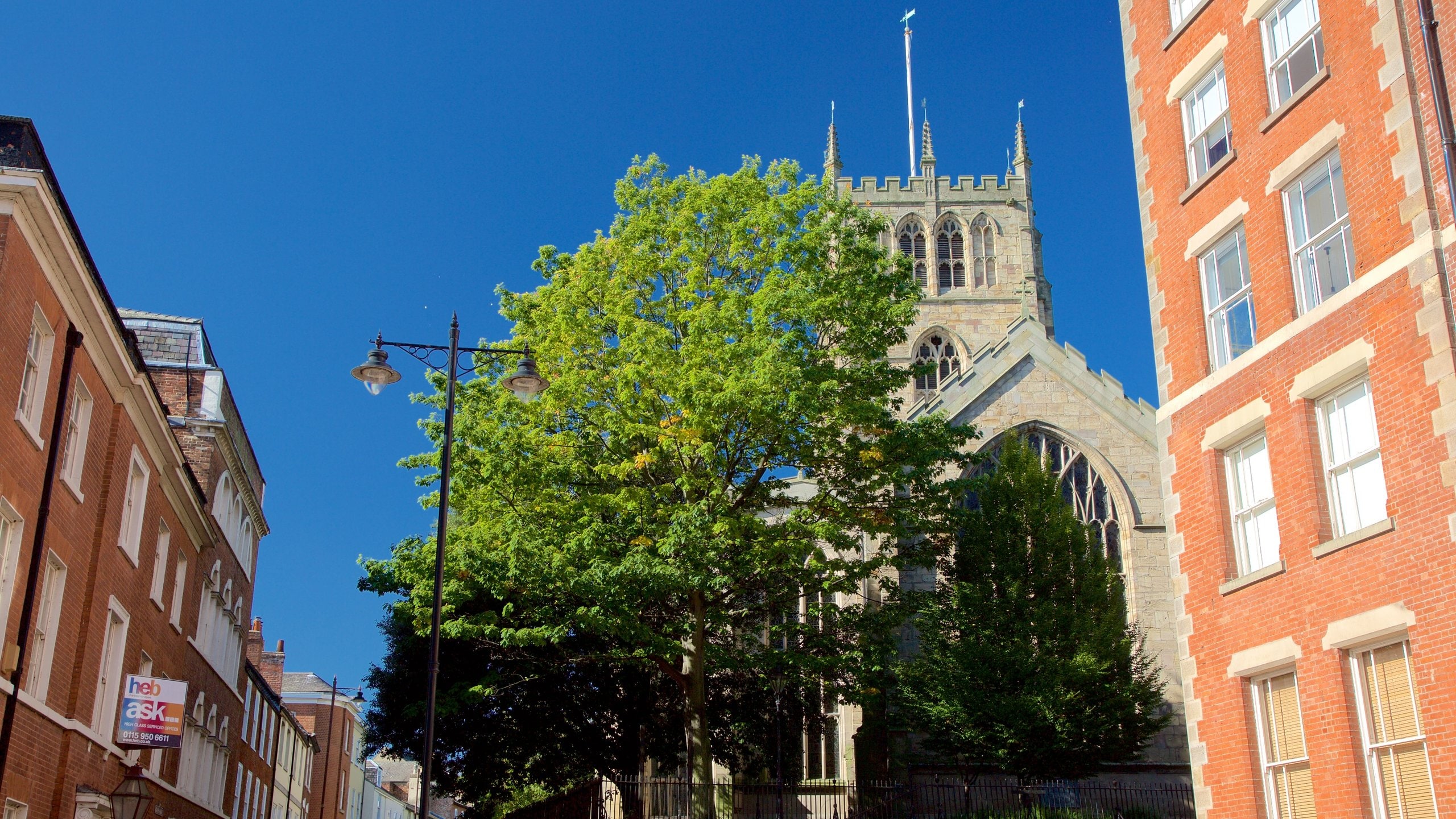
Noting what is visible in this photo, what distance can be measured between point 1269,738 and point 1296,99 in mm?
7352

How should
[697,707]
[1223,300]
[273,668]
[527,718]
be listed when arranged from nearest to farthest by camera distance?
1. [1223,300]
2. [697,707]
3. [527,718]
4. [273,668]

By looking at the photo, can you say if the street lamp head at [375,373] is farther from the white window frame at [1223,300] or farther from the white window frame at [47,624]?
the white window frame at [1223,300]

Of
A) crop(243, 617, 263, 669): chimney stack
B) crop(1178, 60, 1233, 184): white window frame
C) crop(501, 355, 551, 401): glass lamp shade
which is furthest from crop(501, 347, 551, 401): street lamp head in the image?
crop(243, 617, 263, 669): chimney stack

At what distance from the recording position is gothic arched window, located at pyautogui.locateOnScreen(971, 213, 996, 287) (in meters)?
62.4

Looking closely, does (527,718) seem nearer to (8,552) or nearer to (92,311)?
(92,311)

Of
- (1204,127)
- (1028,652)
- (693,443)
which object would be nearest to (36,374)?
(693,443)

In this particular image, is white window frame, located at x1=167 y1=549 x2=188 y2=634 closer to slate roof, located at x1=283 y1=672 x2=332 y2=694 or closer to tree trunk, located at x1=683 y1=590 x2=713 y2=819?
tree trunk, located at x1=683 y1=590 x2=713 y2=819

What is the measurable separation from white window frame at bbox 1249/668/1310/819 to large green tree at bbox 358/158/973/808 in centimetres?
924

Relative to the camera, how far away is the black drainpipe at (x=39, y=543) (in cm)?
1409

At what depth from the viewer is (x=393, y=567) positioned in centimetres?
2462

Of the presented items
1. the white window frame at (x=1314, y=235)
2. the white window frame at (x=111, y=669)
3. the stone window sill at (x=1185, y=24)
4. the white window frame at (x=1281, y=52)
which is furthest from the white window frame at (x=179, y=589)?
the white window frame at (x=1281, y=52)

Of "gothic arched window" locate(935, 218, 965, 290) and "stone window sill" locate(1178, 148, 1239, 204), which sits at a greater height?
"gothic arched window" locate(935, 218, 965, 290)

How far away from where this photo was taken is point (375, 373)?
52.9ft

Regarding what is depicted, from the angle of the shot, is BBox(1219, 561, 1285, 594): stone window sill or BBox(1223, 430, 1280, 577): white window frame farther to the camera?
BBox(1223, 430, 1280, 577): white window frame
